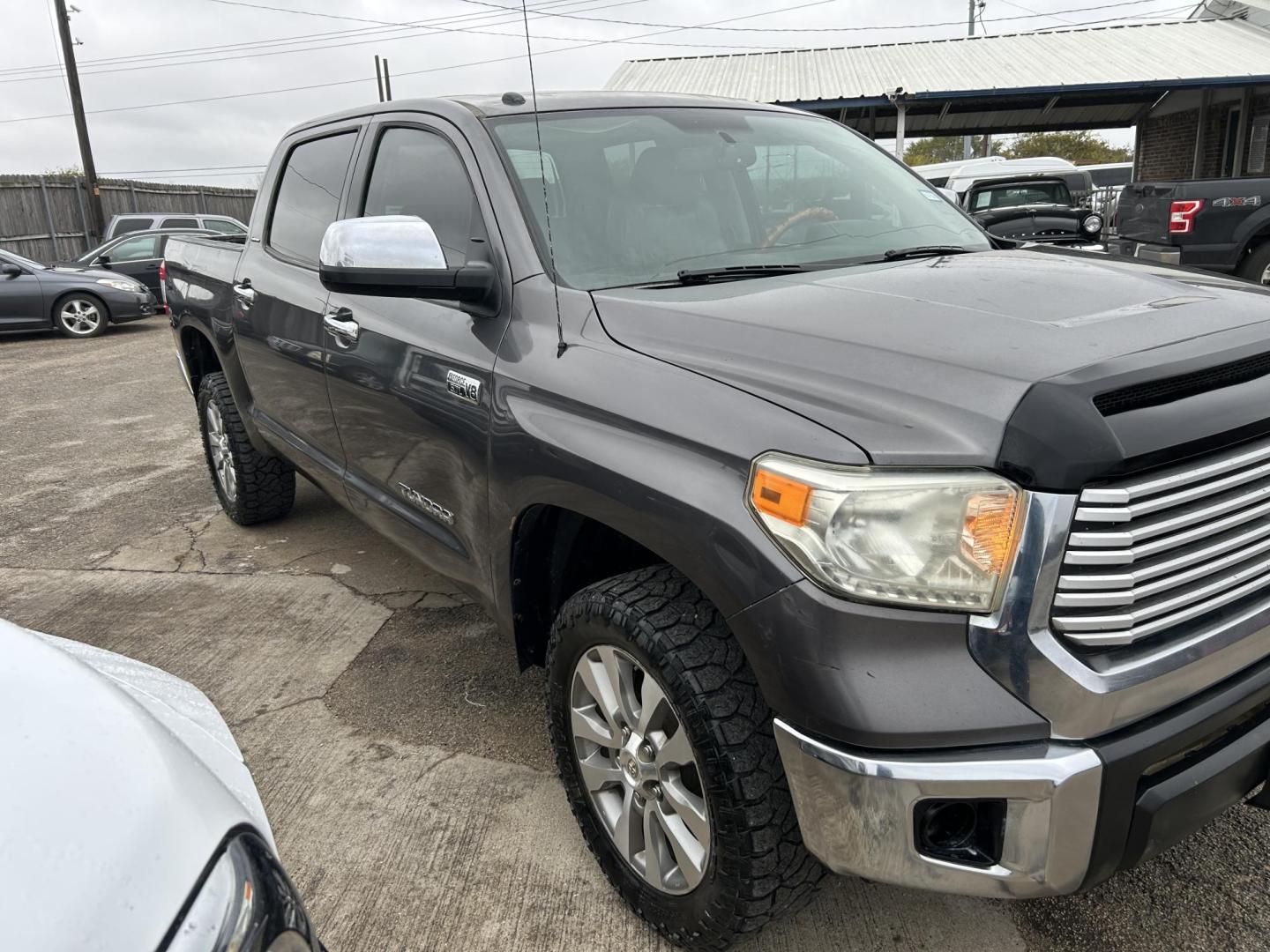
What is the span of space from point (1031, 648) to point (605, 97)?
220 centimetres

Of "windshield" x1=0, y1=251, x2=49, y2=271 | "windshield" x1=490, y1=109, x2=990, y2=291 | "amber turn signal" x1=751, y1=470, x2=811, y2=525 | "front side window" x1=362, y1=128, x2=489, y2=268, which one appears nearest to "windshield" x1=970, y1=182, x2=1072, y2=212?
"windshield" x1=490, y1=109, x2=990, y2=291

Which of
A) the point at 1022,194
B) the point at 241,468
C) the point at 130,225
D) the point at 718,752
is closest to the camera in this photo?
the point at 718,752

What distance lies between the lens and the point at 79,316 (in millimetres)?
13516

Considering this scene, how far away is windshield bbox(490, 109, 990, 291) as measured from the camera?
248 centimetres

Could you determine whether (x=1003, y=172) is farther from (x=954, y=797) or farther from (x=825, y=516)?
(x=954, y=797)

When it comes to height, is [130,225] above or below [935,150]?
below

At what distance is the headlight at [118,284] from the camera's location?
44.4ft

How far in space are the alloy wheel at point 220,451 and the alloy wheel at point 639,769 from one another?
10.2 feet

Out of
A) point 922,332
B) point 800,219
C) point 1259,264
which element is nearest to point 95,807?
point 922,332

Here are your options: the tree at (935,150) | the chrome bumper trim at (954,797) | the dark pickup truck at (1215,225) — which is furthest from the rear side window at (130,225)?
the tree at (935,150)

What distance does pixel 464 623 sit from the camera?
3705mm

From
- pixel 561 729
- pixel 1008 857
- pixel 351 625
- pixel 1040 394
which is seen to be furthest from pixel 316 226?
pixel 1008 857

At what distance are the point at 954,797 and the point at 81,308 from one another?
585 inches

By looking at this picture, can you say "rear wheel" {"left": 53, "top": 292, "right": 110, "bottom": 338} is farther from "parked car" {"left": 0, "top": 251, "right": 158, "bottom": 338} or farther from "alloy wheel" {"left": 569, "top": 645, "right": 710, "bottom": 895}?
"alloy wheel" {"left": 569, "top": 645, "right": 710, "bottom": 895}
